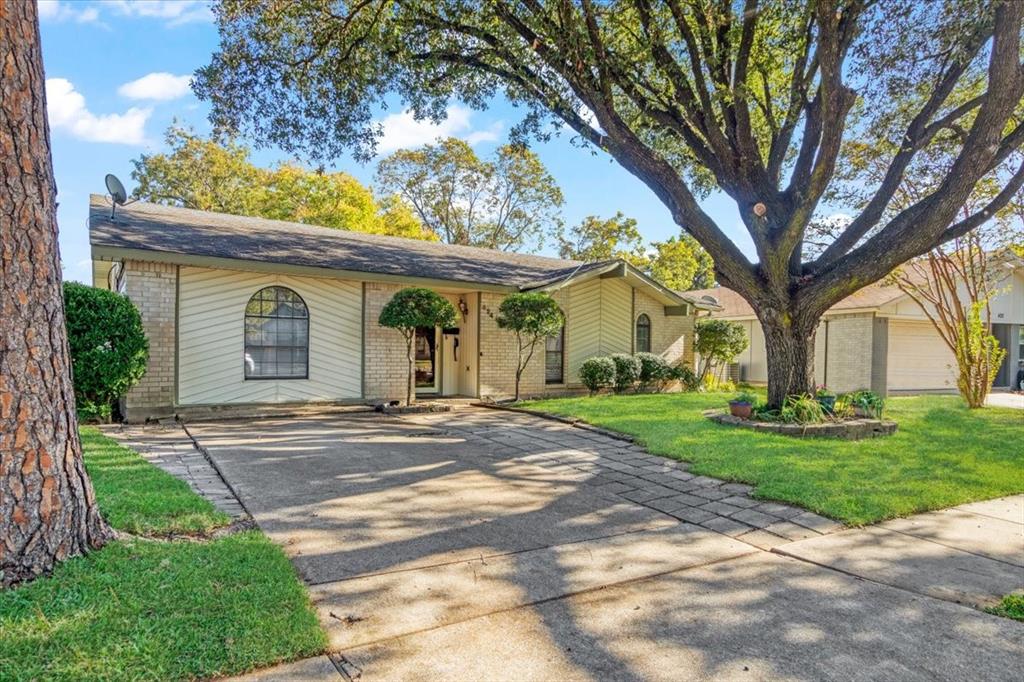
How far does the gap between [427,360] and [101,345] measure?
6.82 meters

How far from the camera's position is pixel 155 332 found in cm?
999

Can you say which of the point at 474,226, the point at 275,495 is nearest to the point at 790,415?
the point at 275,495

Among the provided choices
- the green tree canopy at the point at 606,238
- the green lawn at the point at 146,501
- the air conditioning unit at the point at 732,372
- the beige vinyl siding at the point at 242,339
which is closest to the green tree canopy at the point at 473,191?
the green tree canopy at the point at 606,238

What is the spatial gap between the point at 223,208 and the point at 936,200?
28.2m

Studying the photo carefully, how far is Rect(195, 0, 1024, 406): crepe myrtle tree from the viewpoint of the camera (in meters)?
8.11

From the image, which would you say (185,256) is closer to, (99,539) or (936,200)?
(99,539)

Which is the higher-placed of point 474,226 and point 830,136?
point 474,226

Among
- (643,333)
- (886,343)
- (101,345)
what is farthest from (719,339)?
(101,345)

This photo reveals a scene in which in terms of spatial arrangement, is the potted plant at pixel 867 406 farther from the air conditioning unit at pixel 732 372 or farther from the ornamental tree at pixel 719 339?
the air conditioning unit at pixel 732 372

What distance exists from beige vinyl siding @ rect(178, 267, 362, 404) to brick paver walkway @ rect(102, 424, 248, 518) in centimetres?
135

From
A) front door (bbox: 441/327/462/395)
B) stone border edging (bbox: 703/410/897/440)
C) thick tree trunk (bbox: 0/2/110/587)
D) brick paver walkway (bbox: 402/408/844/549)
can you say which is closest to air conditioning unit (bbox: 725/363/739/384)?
front door (bbox: 441/327/462/395)

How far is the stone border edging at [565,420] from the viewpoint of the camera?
8875 mm

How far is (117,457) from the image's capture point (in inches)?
255

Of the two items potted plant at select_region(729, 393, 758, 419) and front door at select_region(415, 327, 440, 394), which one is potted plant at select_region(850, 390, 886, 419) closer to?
potted plant at select_region(729, 393, 758, 419)
